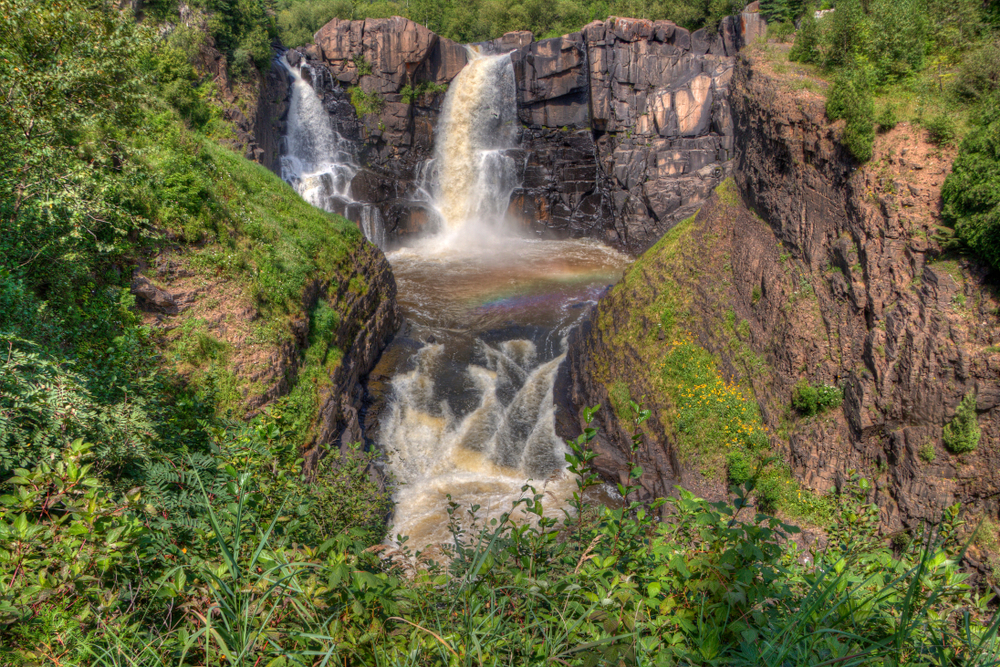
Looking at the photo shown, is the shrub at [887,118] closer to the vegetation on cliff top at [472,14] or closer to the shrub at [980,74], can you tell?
the shrub at [980,74]

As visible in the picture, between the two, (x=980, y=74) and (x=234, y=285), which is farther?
(x=234, y=285)

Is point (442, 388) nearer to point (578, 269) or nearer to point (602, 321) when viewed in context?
point (602, 321)

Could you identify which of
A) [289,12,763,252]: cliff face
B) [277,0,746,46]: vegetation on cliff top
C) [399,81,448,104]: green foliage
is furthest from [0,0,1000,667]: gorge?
[277,0,746,46]: vegetation on cliff top

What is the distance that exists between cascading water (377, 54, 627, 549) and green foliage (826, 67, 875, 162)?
9464 mm

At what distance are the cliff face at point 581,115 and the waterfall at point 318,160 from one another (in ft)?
2.62

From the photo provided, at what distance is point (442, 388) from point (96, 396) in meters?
10.1

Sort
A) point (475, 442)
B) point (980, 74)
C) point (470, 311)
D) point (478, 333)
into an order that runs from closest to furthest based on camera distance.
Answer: point (980, 74)
point (475, 442)
point (478, 333)
point (470, 311)

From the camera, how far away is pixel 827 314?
1087 cm

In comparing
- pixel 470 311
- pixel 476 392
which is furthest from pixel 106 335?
pixel 470 311

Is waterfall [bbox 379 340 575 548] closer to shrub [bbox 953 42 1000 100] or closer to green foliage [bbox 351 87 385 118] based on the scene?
shrub [bbox 953 42 1000 100]

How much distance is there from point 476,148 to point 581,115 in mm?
6597

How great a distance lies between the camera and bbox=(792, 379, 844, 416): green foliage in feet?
33.7

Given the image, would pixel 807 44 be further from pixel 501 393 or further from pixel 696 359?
pixel 501 393

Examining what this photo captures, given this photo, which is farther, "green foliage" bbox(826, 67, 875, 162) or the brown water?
the brown water
